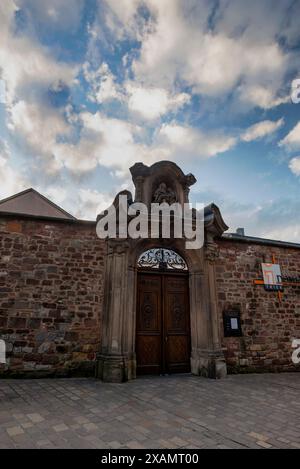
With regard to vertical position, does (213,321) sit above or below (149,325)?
above

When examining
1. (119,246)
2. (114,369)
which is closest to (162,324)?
A: (114,369)

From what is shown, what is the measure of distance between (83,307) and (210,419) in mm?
3648

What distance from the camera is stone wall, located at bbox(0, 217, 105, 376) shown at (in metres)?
5.65

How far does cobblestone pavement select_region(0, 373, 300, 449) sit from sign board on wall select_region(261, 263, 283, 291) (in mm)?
3005

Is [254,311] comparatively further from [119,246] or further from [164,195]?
[119,246]

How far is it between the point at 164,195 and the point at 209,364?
4549 millimetres

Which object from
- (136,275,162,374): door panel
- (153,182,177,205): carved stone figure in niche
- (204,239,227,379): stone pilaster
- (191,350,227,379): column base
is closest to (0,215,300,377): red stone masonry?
(204,239,227,379): stone pilaster

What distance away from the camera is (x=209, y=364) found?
613 centimetres

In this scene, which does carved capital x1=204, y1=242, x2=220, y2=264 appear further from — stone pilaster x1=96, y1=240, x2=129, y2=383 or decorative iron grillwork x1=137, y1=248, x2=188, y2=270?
stone pilaster x1=96, y1=240, x2=129, y2=383

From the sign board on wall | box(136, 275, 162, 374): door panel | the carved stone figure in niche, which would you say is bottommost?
box(136, 275, 162, 374): door panel

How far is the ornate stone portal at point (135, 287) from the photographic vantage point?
5730 millimetres

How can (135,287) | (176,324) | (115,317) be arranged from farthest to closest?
(176,324)
(135,287)
(115,317)
